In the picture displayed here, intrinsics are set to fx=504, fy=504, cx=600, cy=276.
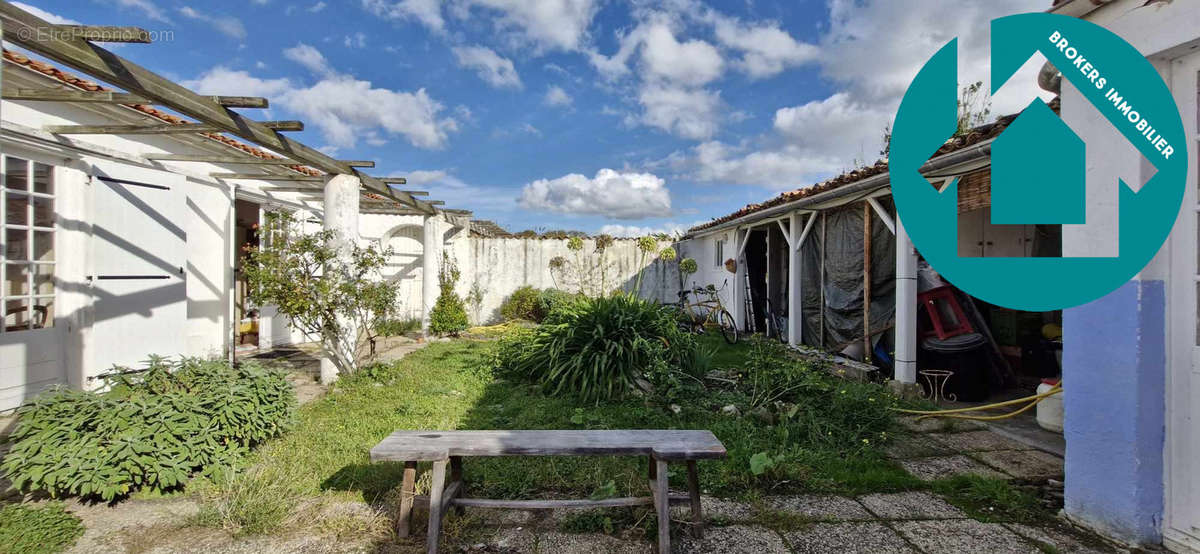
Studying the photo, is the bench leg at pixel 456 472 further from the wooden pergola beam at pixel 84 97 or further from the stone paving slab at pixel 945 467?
the wooden pergola beam at pixel 84 97

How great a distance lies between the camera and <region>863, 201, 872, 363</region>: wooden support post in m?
6.11

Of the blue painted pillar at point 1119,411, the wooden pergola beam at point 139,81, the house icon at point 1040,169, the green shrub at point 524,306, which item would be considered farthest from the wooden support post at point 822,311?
the wooden pergola beam at point 139,81

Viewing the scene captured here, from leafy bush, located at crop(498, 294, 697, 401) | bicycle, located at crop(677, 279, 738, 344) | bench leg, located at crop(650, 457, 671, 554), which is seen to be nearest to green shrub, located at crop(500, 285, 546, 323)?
bicycle, located at crop(677, 279, 738, 344)

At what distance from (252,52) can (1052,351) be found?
9.39m

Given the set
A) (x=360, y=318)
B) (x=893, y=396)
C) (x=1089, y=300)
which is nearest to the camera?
(x=1089, y=300)

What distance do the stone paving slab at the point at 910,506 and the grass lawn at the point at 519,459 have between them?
0.36ft

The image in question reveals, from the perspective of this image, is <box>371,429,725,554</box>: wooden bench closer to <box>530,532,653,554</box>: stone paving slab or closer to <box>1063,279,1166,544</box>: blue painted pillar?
<box>530,532,653,554</box>: stone paving slab

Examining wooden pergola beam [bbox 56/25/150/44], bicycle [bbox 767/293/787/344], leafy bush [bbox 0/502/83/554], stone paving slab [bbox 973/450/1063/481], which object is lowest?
stone paving slab [bbox 973/450/1063/481]

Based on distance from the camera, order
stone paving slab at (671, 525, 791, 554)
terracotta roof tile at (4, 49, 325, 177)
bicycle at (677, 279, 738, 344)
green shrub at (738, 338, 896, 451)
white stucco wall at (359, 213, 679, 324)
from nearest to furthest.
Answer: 1. stone paving slab at (671, 525, 791, 554)
2. terracotta roof tile at (4, 49, 325, 177)
3. green shrub at (738, 338, 896, 451)
4. bicycle at (677, 279, 738, 344)
5. white stucco wall at (359, 213, 679, 324)

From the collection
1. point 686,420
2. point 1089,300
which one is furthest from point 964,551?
point 686,420

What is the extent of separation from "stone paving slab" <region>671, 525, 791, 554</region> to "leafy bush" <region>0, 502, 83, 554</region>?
9.42 feet

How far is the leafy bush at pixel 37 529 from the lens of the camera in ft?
7.52

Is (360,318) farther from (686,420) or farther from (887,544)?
(887,544)

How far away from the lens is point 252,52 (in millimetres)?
5152
